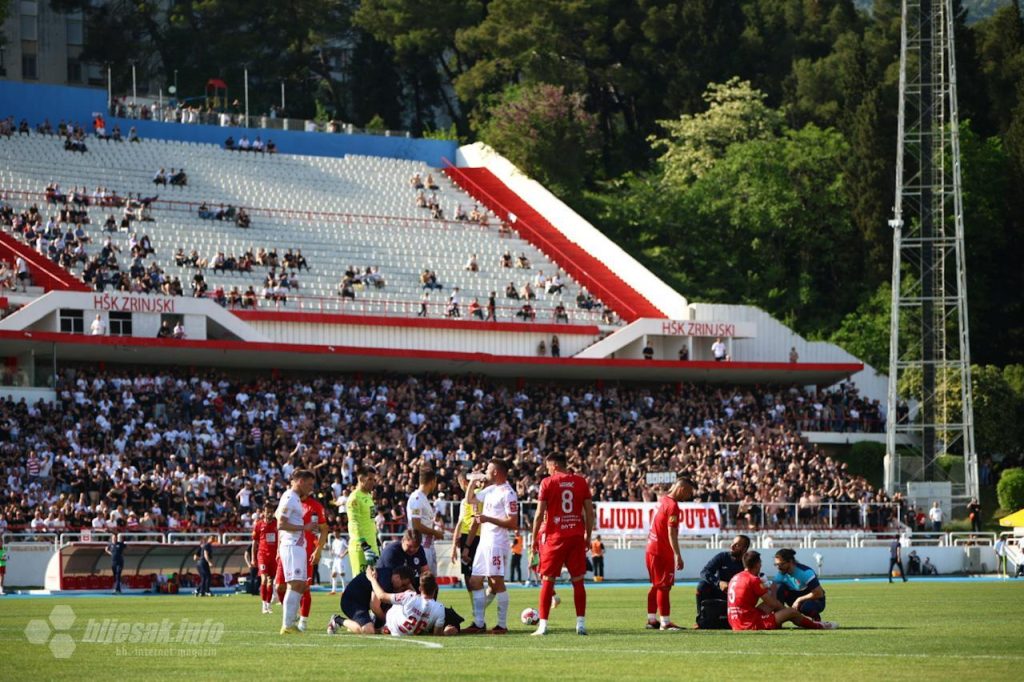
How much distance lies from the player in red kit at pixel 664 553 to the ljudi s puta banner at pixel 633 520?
2318cm

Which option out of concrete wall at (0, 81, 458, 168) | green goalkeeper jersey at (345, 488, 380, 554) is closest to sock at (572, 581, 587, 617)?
green goalkeeper jersey at (345, 488, 380, 554)

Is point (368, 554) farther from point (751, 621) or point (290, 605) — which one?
point (751, 621)

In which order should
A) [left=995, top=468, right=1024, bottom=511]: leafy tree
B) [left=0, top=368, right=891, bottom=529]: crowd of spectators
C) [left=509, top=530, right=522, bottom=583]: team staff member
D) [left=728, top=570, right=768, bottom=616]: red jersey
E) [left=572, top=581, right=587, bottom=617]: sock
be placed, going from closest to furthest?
[left=572, top=581, right=587, bottom=617]: sock, [left=728, top=570, right=768, bottom=616]: red jersey, [left=509, top=530, right=522, bottom=583]: team staff member, [left=0, top=368, right=891, bottom=529]: crowd of spectators, [left=995, top=468, right=1024, bottom=511]: leafy tree

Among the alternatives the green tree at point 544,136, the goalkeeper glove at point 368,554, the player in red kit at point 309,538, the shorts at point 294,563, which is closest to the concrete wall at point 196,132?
the green tree at point 544,136

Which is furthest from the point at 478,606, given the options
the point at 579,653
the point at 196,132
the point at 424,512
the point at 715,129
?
the point at 715,129

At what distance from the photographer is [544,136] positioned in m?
74.2

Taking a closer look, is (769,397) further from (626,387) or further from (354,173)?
(354,173)

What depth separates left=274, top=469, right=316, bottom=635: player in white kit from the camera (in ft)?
61.5

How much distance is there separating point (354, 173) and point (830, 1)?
3210 centimetres

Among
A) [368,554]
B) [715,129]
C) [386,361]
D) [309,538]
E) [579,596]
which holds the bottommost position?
[579,596]

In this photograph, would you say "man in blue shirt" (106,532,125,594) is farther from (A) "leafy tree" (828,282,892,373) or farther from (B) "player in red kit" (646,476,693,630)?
(A) "leafy tree" (828,282,892,373)

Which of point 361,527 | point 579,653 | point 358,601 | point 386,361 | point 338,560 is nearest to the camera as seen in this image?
point 579,653

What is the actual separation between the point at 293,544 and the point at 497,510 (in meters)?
2.34

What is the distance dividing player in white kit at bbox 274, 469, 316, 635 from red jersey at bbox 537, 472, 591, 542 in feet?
8.70
